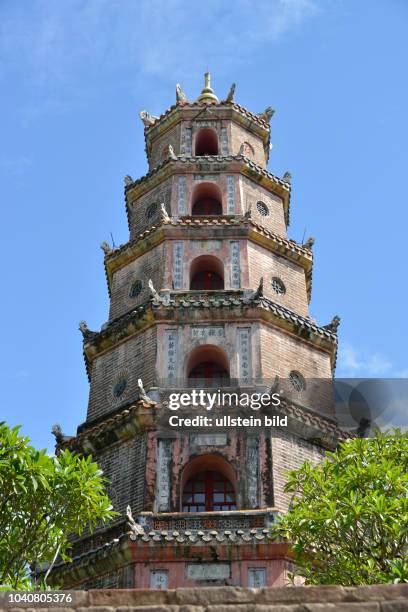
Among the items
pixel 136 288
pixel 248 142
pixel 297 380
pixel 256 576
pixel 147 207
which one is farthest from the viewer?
pixel 248 142

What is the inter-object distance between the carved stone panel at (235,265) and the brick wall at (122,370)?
8.66 ft

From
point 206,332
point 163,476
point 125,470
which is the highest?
point 206,332

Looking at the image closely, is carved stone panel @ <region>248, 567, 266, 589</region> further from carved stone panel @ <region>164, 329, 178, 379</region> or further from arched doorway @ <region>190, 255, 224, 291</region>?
arched doorway @ <region>190, 255, 224, 291</region>

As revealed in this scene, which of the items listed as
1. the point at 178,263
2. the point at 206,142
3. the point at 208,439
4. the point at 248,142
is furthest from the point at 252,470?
the point at 206,142

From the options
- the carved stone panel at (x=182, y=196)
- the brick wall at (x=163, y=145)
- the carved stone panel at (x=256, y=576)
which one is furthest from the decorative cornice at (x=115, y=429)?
the brick wall at (x=163, y=145)

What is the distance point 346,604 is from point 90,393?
15.6 meters

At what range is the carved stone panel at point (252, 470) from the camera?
1770 cm

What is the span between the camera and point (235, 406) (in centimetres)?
1908

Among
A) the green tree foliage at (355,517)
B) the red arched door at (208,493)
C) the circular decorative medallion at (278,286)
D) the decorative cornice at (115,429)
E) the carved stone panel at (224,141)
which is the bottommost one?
the green tree foliage at (355,517)

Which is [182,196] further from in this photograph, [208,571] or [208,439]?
[208,571]

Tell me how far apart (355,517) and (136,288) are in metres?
11.8

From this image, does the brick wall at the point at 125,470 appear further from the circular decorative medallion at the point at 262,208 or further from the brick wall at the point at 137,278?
the circular decorative medallion at the point at 262,208

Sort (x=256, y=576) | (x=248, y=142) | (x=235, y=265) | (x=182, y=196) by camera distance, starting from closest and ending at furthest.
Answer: (x=256, y=576), (x=235, y=265), (x=182, y=196), (x=248, y=142)

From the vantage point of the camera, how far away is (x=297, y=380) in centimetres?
2095
